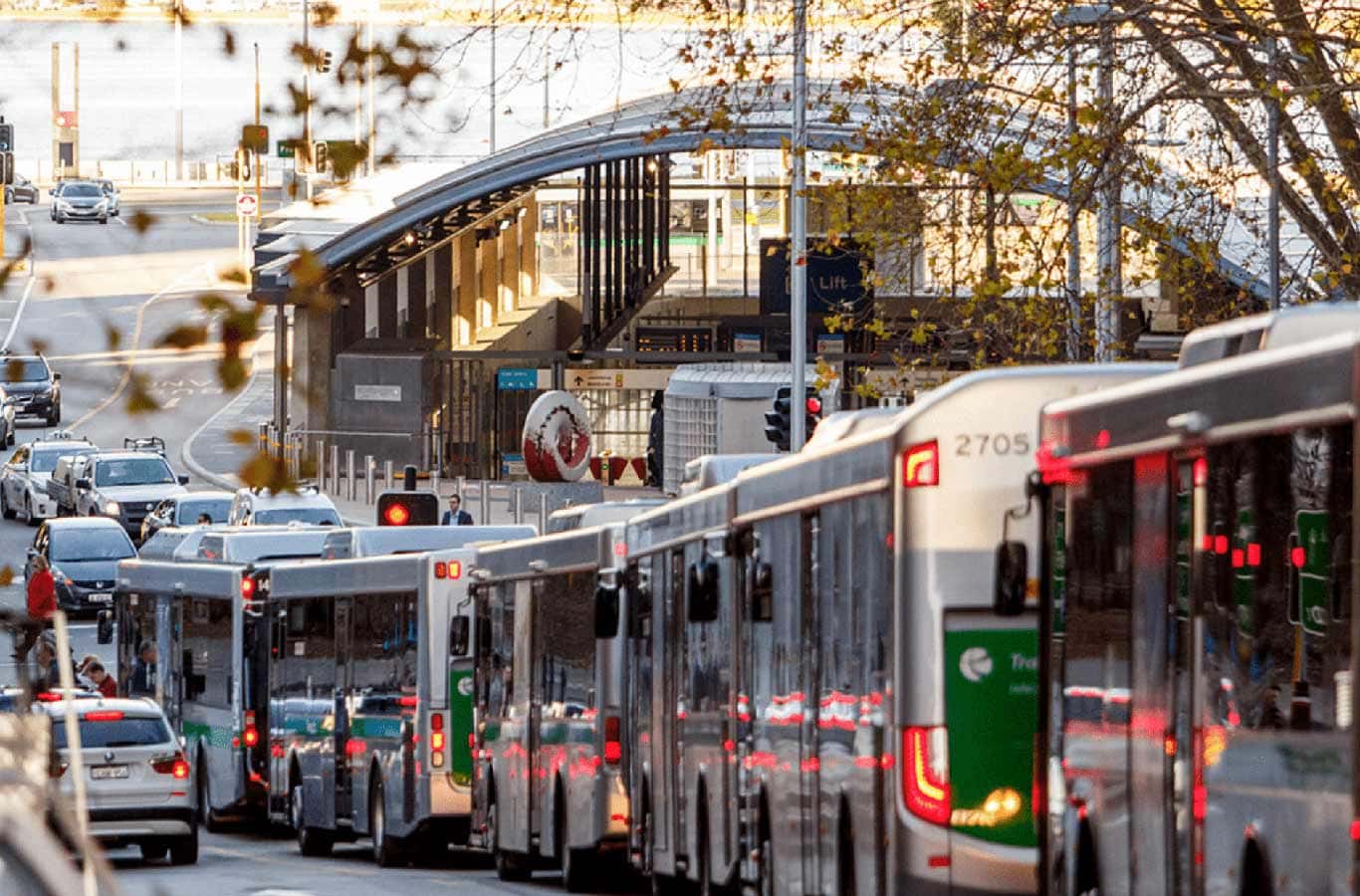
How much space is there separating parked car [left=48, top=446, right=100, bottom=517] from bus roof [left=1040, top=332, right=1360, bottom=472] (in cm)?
4989

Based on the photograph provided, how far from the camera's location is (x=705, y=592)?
18078mm

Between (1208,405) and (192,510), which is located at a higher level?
(1208,405)

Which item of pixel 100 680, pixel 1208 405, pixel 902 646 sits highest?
pixel 1208 405

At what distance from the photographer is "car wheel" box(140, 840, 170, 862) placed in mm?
26953

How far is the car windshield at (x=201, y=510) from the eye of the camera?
51.2 metres

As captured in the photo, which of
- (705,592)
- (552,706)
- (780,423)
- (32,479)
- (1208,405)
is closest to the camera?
(1208,405)

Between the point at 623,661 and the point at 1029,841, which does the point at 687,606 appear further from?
the point at 1029,841

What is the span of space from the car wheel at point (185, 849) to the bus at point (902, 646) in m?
11.1

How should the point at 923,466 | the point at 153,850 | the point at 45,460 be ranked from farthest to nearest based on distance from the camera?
1. the point at 45,460
2. the point at 153,850
3. the point at 923,466

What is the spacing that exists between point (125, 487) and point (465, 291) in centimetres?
2475

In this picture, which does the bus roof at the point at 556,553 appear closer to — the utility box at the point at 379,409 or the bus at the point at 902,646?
the bus at the point at 902,646

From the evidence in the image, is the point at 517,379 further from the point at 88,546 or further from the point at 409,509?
the point at 409,509

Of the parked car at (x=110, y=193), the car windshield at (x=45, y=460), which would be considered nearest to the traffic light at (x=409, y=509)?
the car windshield at (x=45, y=460)

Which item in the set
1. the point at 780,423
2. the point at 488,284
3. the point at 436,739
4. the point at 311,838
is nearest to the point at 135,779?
the point at 436,739
